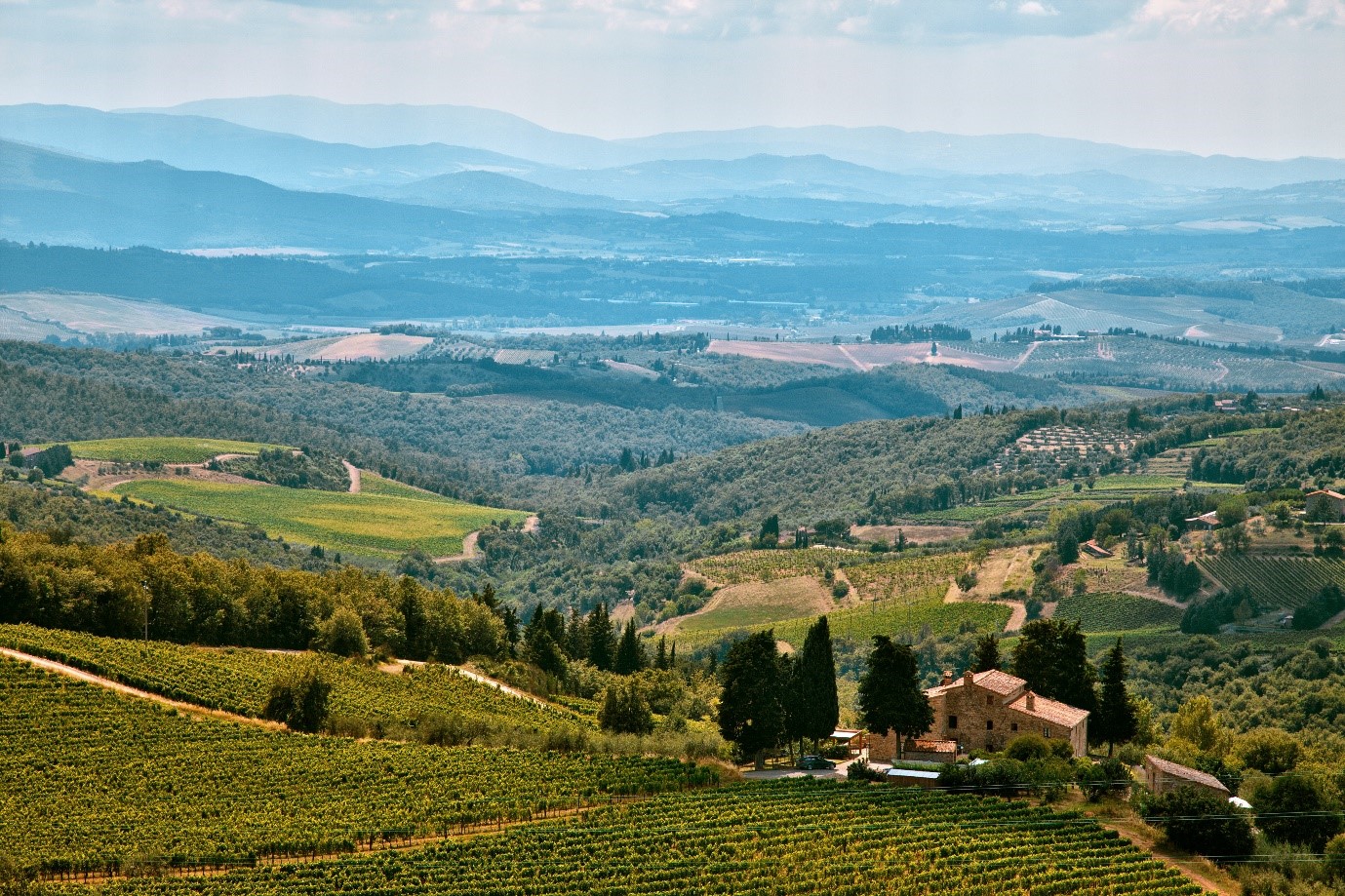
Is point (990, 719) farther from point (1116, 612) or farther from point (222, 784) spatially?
point (1116, 612)

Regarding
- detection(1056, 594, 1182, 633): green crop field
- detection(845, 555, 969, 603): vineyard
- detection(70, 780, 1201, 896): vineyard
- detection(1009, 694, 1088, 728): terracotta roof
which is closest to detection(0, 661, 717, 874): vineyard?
detection(70, 780, 1201, 896): vineyard

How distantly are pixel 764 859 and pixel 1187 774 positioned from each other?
1710cm

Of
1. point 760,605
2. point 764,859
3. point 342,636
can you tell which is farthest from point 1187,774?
point 760,605

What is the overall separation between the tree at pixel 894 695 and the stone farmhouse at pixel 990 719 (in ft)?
4.09

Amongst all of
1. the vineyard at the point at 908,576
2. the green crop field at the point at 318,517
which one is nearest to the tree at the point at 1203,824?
the vineyard at the point at 908,576

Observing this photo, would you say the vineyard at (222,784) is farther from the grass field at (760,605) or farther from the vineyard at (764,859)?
the grass field at (760,605)

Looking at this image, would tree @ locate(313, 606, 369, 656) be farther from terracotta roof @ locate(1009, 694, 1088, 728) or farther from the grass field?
the grass field

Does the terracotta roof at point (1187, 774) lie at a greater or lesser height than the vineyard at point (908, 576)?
greater

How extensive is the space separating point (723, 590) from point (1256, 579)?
46182 millimetres

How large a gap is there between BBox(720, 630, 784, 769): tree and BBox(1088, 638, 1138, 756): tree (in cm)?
1313

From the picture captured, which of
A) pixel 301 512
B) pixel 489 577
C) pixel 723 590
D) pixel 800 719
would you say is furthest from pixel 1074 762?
pixel 301 512

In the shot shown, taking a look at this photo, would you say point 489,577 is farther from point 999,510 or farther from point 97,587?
point 97,587

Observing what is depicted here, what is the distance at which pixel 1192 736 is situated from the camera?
251ft

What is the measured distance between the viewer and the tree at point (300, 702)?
68312 millimetres
